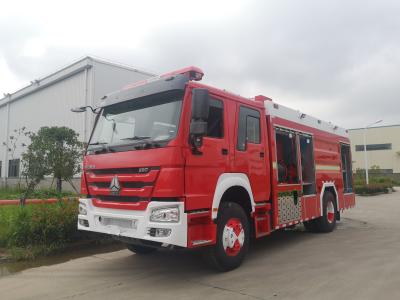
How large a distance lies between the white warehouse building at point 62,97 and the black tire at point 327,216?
1356 cm

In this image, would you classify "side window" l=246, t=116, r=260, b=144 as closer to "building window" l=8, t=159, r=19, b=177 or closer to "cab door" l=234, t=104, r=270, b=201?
"cab door" l=234, t=104, r=270, b=201

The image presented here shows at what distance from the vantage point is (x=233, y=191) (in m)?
6.34

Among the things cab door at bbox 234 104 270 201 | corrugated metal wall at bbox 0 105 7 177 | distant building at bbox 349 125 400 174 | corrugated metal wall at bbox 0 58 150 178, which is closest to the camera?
cab door at bbox 234 104 270 201

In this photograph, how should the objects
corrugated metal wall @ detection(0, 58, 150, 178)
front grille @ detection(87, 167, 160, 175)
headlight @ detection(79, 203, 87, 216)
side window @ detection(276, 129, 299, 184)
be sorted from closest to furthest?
front grille @ detection(87, 167, 160, 175) < headlight @ detection(79, 203, 87, 216) < side window @ detection(276, 129, 299, 184) < corrugated metal wall @ detection(0, 58, 150, 178)

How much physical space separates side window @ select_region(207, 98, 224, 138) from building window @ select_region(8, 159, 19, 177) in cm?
2734

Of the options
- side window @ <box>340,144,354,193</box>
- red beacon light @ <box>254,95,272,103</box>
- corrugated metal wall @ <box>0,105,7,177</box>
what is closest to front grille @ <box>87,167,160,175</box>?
red beacon light @ <box>254,95,272,103</box>

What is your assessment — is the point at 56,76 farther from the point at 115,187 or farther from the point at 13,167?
the point at 115,187

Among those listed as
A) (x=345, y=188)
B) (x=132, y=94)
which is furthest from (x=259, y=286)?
(x=345, y=188)

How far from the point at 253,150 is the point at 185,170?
6.16 feet

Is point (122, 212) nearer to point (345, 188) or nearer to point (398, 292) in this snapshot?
point (398, 292)

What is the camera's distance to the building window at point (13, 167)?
29748mm

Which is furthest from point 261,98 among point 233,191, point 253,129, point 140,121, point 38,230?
point 38,230

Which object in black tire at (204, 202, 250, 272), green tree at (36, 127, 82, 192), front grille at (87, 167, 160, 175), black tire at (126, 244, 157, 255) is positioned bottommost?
black tire at (126, 244, 157, 255)

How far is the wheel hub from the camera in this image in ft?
19.5
